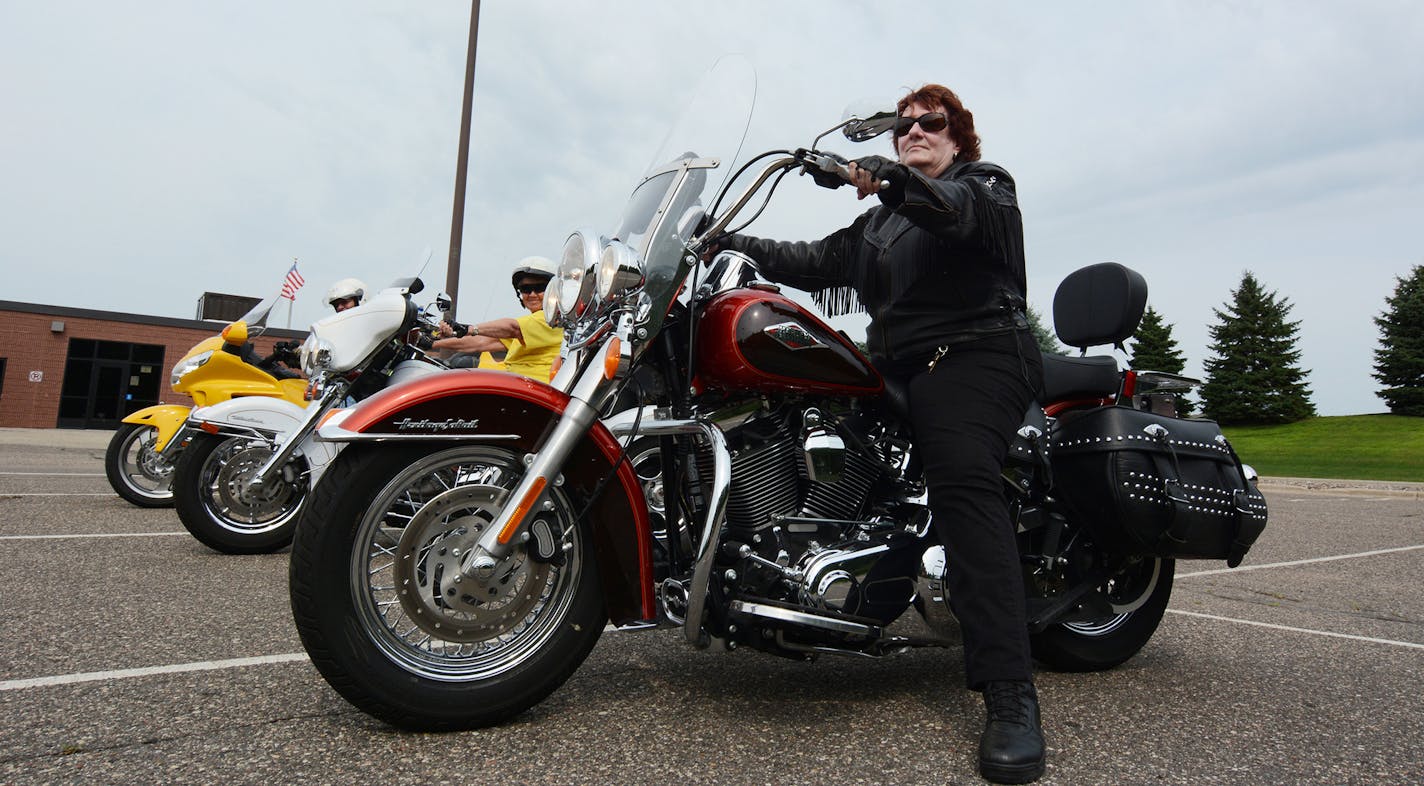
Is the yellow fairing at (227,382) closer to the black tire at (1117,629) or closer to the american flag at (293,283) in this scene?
the american flag at (293,283)

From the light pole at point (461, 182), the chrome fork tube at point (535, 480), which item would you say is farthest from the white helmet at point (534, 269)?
the light pole at point (461, 182)

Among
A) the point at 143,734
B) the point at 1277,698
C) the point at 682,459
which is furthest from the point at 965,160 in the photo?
the point at 143,734

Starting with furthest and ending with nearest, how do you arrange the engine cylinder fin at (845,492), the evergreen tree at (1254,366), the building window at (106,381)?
the evergreen tree at (1254,366) → the building window at (106,381) → the engine cylinder fin at (845,492)

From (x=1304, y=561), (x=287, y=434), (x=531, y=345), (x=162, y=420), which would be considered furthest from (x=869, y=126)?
(x=162, y=420)

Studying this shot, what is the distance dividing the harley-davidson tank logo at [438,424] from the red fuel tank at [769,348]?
631 millimetres

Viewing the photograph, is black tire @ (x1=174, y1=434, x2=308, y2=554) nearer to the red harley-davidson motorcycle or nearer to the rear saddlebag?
the red harley-davidson motorcycle

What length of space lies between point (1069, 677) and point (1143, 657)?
466 mm

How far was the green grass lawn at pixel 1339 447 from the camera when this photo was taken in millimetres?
23562

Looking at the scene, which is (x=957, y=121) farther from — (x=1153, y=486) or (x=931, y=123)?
(x=1153, y=486)

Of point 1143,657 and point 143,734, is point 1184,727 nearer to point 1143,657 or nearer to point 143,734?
point 1143,657

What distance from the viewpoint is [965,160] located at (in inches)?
113

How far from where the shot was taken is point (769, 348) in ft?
7.80

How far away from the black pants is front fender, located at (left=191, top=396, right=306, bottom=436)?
12.2 feet

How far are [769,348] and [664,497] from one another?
0.51m
